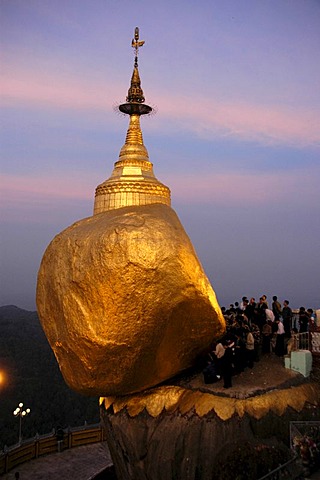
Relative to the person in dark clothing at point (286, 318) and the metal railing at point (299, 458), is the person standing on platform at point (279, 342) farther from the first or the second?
the metal railing at point (299, 458)

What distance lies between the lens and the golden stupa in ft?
26.1

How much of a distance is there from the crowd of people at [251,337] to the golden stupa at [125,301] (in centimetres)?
49

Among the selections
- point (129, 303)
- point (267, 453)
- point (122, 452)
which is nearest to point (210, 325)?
point (129, 303)

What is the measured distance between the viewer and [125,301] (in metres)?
7.95

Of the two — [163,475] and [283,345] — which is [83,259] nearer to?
[163,475]

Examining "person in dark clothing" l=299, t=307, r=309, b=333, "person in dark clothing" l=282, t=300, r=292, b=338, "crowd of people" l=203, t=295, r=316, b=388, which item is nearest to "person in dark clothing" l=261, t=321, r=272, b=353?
"crowd of people" l=203, t=295, r=316, b=388

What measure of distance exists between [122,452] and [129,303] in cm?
367

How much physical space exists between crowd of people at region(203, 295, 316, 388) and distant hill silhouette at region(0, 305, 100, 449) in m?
17.0

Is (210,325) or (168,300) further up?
(168,300)

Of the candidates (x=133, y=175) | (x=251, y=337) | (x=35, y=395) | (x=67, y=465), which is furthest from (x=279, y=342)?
(x=35, y=395)

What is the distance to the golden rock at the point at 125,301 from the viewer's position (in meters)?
7.95

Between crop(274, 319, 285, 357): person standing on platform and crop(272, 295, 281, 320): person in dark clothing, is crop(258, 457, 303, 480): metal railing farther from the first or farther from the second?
crop(272, 295, 281, 320): person in dark clothing

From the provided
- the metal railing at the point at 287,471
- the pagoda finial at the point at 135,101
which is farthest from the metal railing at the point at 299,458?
the pagoda finial at the point at 135,101

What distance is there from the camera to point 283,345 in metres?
10.3
